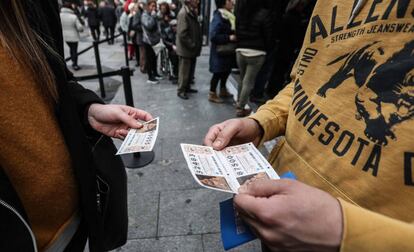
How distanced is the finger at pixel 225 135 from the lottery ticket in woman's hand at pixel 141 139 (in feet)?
0.89

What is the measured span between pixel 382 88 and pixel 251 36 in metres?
3.62

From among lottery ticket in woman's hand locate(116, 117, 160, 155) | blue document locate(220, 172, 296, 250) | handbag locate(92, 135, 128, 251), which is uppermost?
lottery ticket in woman's hand locate(116, 117, 160, 155)

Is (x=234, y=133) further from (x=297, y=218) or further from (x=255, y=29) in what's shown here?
(x=255, y=29)

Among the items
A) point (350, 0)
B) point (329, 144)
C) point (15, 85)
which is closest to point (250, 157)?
point (329, 144)

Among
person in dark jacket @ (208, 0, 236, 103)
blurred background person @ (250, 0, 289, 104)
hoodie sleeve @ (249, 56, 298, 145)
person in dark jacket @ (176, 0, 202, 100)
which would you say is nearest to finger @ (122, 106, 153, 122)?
hoodie sleeve @ (249, 56, 298, 145)

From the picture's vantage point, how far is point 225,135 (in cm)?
114

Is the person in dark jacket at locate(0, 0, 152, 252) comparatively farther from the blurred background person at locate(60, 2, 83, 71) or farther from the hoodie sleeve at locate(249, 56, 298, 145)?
the blurred background person at locate(60, 2, 83, 71)

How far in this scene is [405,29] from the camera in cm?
74

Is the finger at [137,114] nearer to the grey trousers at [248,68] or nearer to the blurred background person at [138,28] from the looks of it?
the grey trousers at [248,68]

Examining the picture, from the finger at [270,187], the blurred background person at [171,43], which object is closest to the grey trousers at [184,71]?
the blurred background person at [171,43]

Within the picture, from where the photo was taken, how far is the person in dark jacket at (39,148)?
752 mm

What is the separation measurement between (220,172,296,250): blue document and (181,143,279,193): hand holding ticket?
91 millimetres

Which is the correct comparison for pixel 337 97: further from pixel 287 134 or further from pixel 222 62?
pixel 222 62

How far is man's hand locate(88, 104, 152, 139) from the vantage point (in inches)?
48.8
